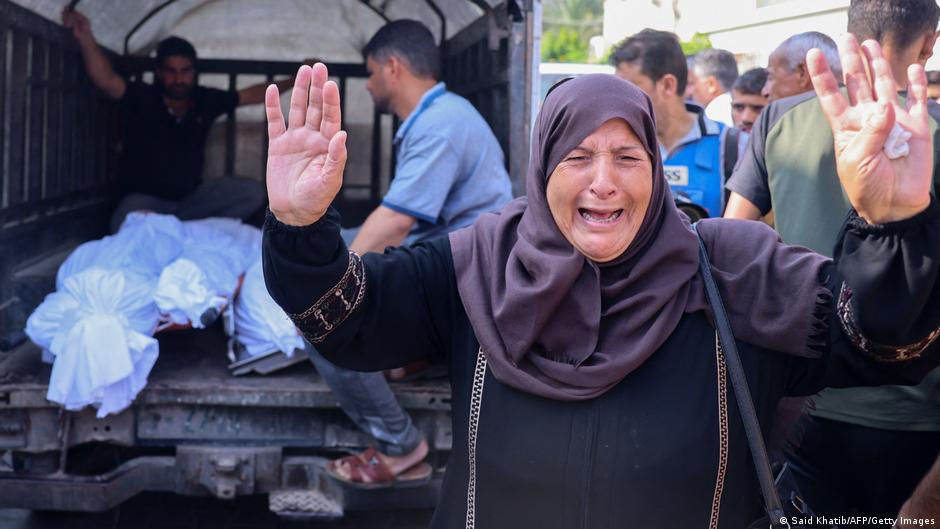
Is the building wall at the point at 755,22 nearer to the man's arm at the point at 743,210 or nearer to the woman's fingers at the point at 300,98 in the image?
the man's arm at the point at 743,210

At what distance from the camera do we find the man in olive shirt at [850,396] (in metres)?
2.89

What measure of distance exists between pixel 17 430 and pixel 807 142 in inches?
114

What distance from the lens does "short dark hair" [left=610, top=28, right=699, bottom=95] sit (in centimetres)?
497

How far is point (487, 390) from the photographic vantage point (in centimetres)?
218

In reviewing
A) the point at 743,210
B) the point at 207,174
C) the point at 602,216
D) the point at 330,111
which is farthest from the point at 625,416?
the point at 207,174

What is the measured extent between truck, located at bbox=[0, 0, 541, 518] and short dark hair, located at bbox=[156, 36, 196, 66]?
31cm

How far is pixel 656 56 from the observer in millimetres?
4977

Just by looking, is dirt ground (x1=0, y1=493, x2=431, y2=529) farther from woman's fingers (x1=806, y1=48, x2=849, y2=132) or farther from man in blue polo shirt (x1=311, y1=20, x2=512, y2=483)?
woman's fingers (x1=806, y1=48, x2=849, y2=132)

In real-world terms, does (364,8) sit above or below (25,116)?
above

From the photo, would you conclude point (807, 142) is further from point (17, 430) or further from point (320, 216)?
point (17, 430)

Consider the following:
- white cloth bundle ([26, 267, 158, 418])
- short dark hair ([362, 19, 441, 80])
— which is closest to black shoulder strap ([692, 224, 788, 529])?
white cloth bundle ([26, 267, 158, 418])

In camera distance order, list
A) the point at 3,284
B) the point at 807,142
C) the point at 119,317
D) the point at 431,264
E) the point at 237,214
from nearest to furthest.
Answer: the point at 431,264 < the point at 807,142 < the point at 119,317 < the point at 3,284 < the point at 237,214

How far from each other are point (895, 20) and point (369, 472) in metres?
2.34

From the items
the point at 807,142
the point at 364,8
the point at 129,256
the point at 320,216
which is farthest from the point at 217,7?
the point at 320,216
